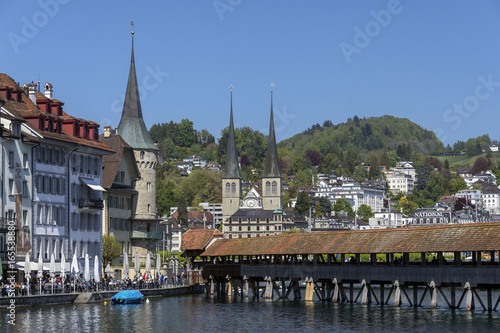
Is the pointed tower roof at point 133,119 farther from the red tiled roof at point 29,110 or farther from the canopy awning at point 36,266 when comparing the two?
the canopy awning at point 36,266

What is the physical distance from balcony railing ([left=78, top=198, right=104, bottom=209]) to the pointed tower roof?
2421 centimetres

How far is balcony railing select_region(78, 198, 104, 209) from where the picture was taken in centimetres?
8056

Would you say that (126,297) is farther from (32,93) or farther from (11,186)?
(32,93)

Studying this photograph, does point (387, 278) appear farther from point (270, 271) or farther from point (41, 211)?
point (41, 211)

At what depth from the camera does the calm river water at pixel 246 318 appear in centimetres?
5400

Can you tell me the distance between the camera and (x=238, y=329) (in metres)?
55.0

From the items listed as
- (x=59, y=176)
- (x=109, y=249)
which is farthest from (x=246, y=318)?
(x=109, y=249)

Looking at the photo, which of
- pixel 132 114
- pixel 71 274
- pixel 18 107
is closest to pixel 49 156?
pixel 18 107

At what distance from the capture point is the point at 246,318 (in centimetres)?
6128

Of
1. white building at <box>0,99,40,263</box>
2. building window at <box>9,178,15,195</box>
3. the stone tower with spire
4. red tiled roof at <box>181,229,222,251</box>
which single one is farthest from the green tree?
building window at <box>9,178,15,195</box>

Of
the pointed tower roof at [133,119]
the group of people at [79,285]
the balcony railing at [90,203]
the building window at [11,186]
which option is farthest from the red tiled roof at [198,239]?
the building window at [11,186]

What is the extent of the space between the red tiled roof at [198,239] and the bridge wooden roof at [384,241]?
4.66 m

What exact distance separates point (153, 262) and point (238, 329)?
155ft

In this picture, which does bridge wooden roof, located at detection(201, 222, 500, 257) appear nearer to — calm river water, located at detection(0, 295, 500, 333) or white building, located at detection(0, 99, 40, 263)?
calm river water, located at detection(0, 295, 500, 333)
